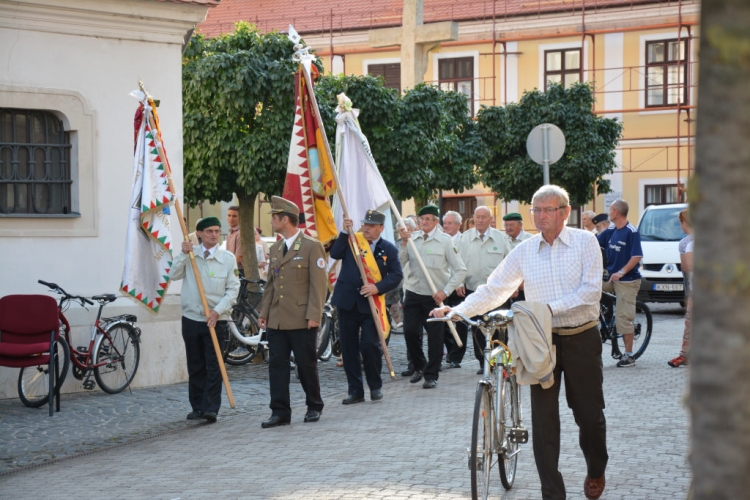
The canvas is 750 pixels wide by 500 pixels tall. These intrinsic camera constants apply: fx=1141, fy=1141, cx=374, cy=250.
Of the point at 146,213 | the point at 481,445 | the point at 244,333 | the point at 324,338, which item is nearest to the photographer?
the point at 481,445

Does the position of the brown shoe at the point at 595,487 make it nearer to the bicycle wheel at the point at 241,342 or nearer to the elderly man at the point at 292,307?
the elderly man at the point at 292,307

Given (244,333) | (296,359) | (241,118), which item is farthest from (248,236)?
(296,359)

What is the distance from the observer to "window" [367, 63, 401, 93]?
37.9 metres

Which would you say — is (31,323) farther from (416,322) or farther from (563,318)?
(563,318)

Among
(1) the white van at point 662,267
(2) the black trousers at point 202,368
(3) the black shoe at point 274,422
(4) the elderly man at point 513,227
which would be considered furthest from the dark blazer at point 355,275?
(1) the white van at point 662,267

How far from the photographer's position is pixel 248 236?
15.7m

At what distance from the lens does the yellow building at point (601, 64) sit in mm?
34125

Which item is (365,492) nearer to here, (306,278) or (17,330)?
(306,278)

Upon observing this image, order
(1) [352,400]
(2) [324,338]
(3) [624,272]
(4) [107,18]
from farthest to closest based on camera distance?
(2) [324,338]
(3) [624,272]
(4) [107,18]
(1) [352,400]

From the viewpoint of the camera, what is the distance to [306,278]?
9.94 meters

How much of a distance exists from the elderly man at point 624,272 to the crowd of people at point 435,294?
0.05ft

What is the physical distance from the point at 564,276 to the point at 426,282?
6.47 meters

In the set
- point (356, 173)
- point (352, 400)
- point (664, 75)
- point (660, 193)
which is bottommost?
point (352, 400)

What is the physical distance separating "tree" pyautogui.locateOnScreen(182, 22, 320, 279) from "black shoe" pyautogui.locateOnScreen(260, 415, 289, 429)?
554cm
